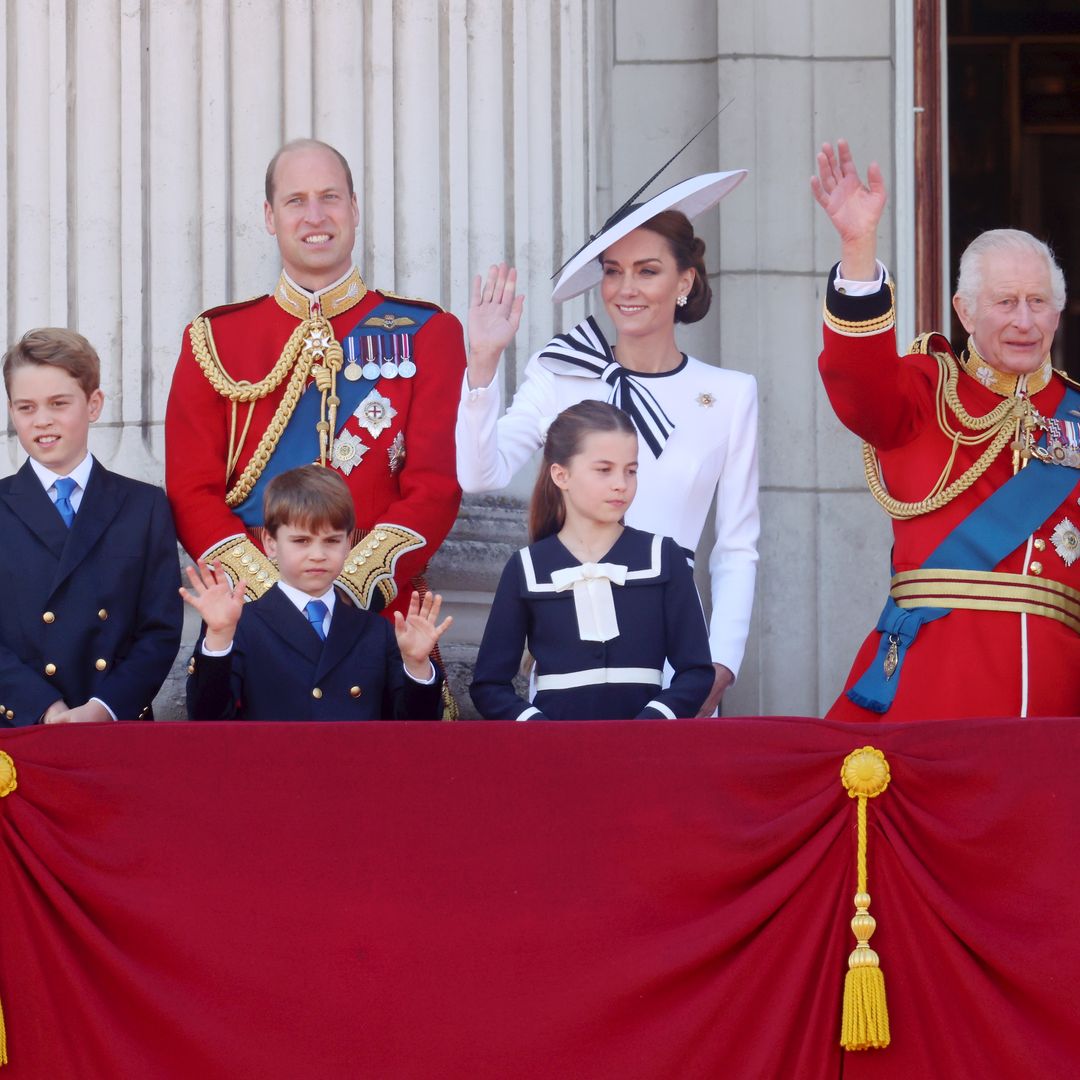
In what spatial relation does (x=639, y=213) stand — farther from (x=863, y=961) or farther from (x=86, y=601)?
(x=863, y=961)

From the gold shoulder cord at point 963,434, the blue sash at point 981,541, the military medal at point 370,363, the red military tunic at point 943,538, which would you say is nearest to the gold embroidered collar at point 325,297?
the military medal at point 370,363

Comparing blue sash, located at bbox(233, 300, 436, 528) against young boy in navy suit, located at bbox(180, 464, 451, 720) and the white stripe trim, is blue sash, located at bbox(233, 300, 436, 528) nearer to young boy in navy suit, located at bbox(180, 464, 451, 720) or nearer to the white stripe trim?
young boy in navy suit, located at bbox(180, 464, 451, 720)

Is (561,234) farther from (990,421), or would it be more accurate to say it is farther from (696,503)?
(990,421)

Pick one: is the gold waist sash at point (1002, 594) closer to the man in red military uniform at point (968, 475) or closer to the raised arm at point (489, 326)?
the man in red military uniform at point (968, 475)

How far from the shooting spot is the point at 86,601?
14.4ft

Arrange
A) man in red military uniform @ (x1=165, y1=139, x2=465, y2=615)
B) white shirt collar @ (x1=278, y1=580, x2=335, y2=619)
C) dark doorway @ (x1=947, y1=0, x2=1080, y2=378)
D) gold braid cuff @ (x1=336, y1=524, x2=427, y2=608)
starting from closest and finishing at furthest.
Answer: white shirt collar @ (x1=278, y1=580, x2=335, y2=619) → gold braid cuff @ (x1=336, y1=524, x2=427, y2=608) → man in red military uniform @ (x1=165, y1=139, x2=465, y2=615) → dark doorway @ (x1=947, y1=0, x2=1080, y2=378)

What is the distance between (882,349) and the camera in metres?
4.29

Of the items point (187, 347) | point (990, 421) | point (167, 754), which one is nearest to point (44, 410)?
point (187, 347)

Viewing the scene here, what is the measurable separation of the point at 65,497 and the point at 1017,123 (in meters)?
5.12

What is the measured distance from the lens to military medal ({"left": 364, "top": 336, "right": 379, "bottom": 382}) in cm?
488

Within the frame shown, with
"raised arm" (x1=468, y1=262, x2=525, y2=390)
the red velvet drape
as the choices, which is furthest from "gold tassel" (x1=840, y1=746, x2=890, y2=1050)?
"raised arm" (x1=468, y1=262, x2=525, y2=390)

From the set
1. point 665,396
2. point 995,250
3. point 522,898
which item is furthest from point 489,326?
point 522,898

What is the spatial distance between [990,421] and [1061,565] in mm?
303

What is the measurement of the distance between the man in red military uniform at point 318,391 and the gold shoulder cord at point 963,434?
91 centimetres
